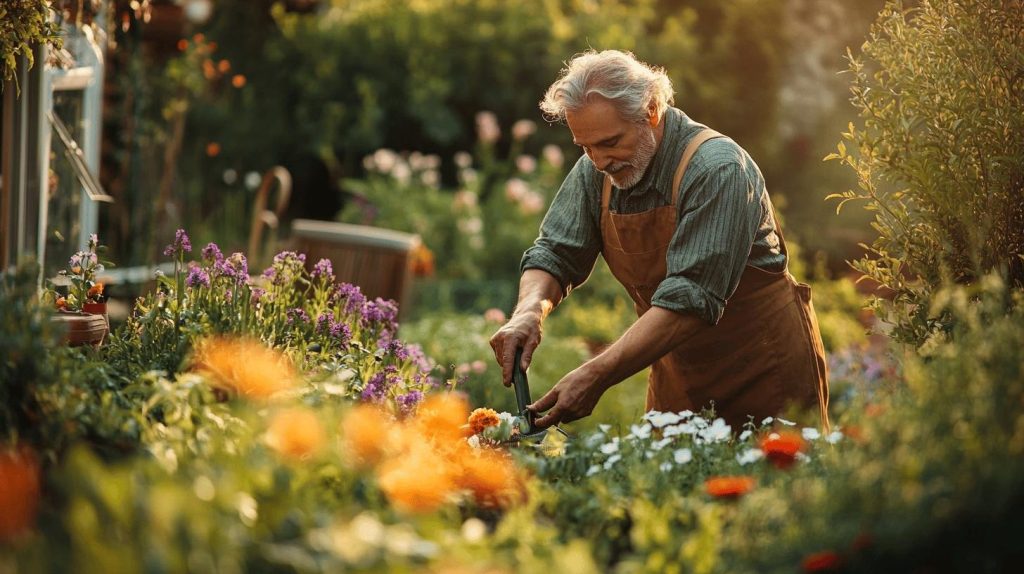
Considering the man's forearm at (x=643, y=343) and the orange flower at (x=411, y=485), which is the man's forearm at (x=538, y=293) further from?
the orange flower at (x=411, y=485)

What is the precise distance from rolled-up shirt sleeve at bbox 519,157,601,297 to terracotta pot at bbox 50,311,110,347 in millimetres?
1191

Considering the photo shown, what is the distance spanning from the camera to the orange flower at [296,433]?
1602 millimetres

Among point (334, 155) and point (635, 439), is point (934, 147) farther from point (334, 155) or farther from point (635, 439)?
point (334, 155)

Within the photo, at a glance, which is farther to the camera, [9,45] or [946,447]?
[9,45]

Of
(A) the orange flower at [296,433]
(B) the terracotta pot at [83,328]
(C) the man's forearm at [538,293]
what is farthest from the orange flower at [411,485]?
(C) the man's forearm at [538,293]

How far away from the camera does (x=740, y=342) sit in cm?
301

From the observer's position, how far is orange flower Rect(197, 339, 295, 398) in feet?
6.82

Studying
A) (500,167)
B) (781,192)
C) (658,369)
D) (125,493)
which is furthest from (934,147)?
(781,192)

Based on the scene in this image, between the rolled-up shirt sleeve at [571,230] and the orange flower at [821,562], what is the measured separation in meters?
1.74

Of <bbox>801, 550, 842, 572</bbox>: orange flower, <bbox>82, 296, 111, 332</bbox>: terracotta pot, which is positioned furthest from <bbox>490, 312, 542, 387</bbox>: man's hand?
<bbox>801, 550, 842, 572</bbox>: orange flower

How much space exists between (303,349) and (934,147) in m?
1.61

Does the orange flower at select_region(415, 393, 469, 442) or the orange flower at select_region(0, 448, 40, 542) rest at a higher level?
the orange flower at select_region(0, 448, 40, 542)

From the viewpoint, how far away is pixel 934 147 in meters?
2.59

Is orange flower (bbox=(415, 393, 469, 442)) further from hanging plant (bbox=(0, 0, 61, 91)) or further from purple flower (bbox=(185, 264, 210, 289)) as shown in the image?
hanging plant (bbox=(0, 0, 61, 91))
